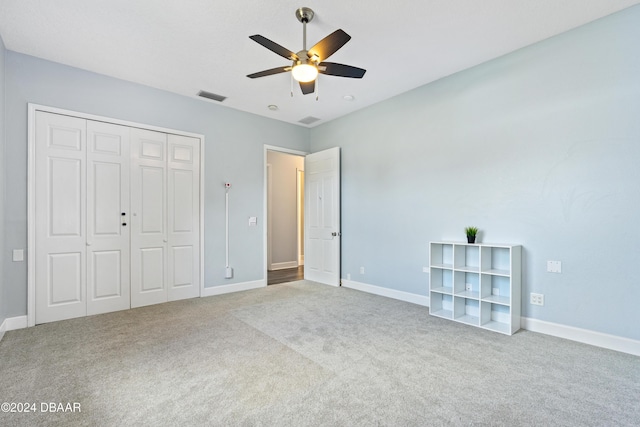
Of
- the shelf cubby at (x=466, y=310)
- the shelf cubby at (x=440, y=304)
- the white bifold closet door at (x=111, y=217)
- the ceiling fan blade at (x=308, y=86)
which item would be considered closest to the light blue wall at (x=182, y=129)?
the white bifold closet door at (x=111, y=217)

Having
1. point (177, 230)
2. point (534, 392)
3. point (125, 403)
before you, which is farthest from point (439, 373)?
point (177, 230)

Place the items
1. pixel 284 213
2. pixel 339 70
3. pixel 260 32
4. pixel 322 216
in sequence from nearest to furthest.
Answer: pixel 339 70 < pixel 260 32 < pixel 322 216 < pixel 284 213

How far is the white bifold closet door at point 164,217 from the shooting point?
4.19 meters

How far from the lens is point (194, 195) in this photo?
4.68m

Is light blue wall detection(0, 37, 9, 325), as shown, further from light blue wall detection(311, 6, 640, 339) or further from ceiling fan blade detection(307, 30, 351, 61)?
light blue wall detection(311, 6, 640, 339)

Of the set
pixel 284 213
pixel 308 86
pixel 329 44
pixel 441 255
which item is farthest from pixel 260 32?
pixel 284 213

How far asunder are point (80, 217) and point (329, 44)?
140 inches

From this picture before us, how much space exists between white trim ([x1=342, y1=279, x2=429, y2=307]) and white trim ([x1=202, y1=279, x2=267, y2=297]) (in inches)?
58.4

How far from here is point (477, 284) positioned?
12.2ft

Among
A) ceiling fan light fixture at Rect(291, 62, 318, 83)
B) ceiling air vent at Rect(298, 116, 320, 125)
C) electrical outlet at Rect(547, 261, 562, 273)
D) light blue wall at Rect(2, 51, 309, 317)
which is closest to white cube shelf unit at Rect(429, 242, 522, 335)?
electrical outlet at Rect(547, 261, 562, 273)

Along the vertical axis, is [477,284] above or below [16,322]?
above

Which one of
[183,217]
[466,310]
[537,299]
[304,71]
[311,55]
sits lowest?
[466,310]

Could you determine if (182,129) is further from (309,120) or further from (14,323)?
(14,323)

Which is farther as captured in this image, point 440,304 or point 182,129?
point 182,129
